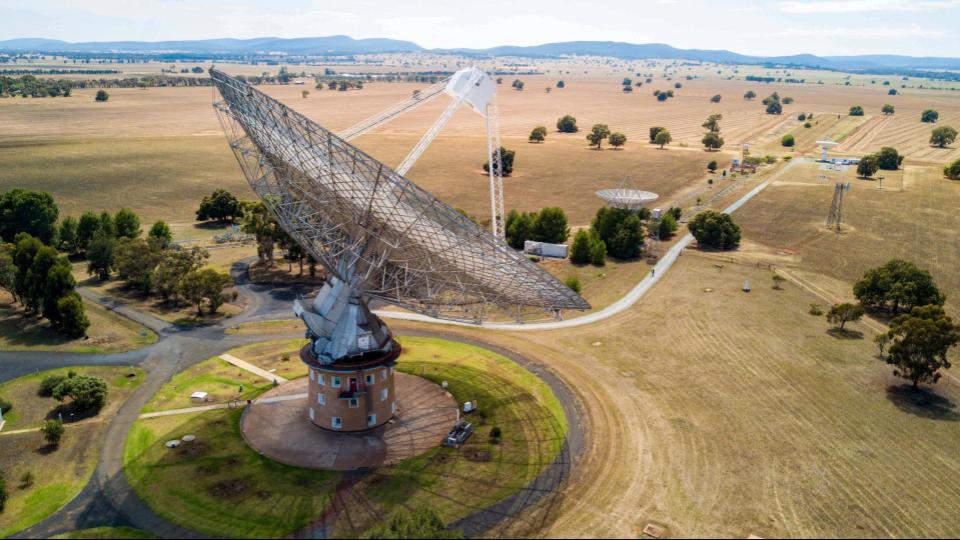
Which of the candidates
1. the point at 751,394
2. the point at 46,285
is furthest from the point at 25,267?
the point at 751,394

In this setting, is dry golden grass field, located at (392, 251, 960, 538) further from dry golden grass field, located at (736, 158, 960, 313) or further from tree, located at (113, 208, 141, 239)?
tree, located at (113, 208, 141, 239)

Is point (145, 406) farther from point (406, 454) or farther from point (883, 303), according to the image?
point (883, 303)

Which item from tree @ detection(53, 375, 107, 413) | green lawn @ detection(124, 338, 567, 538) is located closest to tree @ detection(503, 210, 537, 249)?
green lawn @ detection(124, 338, 567, 538)

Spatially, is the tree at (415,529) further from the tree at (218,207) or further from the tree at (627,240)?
the tree at (218,207)

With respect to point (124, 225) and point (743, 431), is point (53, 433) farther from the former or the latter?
point (124, 225)

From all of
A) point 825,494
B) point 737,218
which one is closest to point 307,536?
point 825,494
